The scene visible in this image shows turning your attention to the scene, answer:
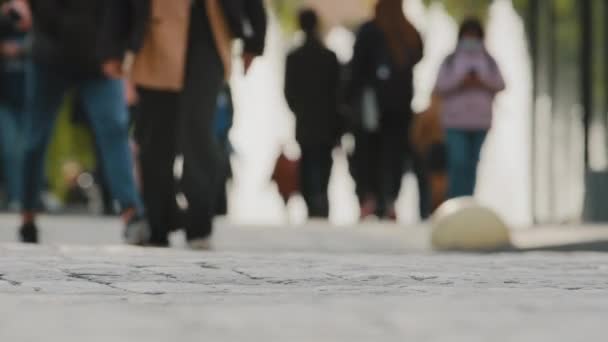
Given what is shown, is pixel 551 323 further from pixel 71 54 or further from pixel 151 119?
pixel 71 54

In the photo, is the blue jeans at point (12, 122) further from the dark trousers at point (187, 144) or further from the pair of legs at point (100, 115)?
the dark trousers at point (187, 144)

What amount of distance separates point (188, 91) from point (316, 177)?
6171 millimetres

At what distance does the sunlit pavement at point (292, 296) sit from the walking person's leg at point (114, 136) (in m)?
0.91

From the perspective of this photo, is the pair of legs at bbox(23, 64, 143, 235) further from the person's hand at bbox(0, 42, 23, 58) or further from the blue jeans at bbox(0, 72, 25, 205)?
the blue jeans at bbox(0, 72, 25, 205)

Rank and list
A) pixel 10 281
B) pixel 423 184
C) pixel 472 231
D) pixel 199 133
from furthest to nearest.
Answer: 1. pixel 423 184
2. pixel 472 231
3. pixel 199 133
4. pixel 10 281

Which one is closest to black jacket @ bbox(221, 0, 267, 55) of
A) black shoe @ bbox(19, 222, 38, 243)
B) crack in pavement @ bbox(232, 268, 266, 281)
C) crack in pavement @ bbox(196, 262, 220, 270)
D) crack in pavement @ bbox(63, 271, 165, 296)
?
black shoe @ bbox(19, 222, 38, 243)

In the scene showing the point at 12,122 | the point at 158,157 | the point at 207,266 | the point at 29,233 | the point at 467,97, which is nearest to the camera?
the point at 207,266

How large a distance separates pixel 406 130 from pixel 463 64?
1.52 meters

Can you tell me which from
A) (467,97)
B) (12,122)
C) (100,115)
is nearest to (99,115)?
(100,115)

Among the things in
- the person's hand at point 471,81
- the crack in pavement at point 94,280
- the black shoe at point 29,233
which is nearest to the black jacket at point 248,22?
the black shoe at point 29,233

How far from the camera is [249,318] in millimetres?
4805

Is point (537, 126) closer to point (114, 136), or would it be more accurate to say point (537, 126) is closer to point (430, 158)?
point (430, 158)

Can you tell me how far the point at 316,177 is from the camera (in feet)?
49.9

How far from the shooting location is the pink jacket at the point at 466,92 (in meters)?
13.9
